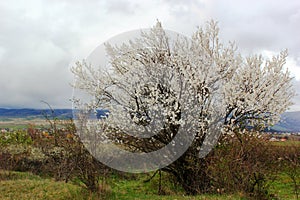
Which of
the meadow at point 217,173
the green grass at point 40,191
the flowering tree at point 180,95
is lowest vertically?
the green grass at point 40,191

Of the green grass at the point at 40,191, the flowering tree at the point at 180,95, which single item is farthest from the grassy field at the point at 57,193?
the flowering tree at the point at 180,95

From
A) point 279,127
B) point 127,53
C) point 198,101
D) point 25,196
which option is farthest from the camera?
point 279,127

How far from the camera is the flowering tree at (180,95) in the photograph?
1094cm

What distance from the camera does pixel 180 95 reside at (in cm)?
1098

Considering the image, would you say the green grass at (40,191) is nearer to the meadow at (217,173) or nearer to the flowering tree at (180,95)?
the meadow at (217,173)

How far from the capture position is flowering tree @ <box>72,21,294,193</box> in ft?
35.9

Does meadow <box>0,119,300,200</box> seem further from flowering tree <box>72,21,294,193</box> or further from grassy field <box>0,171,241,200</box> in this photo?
flowering tree <box>72,21,294,193</box>

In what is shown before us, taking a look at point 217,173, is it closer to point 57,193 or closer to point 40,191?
point 57,193

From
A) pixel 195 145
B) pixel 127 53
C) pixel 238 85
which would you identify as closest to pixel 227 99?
pixel 238 85

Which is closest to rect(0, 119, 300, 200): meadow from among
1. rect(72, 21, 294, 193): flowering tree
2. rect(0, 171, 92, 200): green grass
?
rect(0, 171, 92, 200): green grass

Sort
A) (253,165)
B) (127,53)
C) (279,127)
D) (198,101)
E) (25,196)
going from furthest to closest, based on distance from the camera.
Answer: (279,127) < (127,53) < (198,101) < (25,196) < (253,165)

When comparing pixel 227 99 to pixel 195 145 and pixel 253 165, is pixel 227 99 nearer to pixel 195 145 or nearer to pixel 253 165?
pixel 195 145

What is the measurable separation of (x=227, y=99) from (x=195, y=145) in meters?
2.03

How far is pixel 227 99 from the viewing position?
11.3 meters
